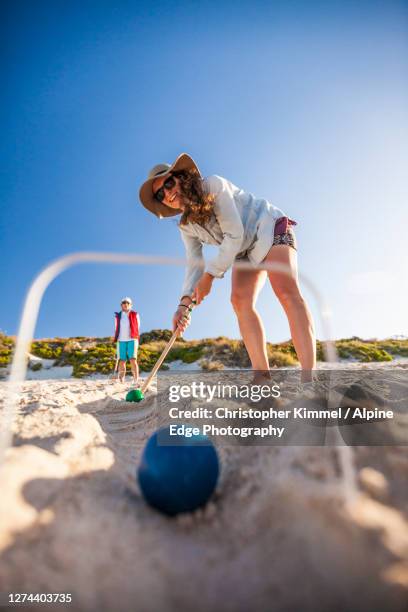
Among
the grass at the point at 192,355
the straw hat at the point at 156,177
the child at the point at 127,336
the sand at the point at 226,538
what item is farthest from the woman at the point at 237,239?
the grass at the point at 192,355

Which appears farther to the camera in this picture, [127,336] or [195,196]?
[127,336]

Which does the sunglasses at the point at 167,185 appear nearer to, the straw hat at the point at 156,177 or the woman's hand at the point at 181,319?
the straw hat at the point at 156,177

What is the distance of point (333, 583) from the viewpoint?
1.00 m

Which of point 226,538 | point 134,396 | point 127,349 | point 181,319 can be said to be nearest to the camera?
point 226,538

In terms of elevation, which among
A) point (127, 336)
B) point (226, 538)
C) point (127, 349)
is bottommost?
point (226, 538)

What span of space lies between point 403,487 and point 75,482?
1.40 meters

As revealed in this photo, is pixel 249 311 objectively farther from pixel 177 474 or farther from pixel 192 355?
pixel 192 355

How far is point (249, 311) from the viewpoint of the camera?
9.71 feet

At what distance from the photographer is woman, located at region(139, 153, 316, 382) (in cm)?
263

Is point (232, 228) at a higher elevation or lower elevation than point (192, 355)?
higher

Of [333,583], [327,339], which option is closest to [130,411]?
[327,339]

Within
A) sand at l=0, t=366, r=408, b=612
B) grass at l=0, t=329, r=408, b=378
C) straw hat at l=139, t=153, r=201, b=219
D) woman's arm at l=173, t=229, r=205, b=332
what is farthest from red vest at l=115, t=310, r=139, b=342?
sand at l=0, t=366, r=408, b=612

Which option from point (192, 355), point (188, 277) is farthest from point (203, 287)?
point (192, 355)

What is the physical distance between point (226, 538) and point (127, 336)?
5.32m
